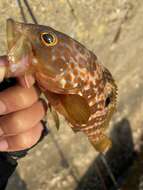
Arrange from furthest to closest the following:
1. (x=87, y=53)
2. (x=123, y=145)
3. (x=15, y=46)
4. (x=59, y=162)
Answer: (x=123, y=145)
(x=59, y=162)
(x=87, y=53)
(x=15, y=46)

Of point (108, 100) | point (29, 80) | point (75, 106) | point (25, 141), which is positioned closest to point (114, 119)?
point (108, 100)

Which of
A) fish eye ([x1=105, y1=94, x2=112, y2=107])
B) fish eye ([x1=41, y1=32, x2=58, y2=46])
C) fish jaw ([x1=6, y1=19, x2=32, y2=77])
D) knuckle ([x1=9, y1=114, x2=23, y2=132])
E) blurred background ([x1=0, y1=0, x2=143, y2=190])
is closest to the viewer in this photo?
fish jaw ([x1=6, y1=19, x2=32, y2=77])

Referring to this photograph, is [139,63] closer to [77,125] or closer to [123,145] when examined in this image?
[123,145]

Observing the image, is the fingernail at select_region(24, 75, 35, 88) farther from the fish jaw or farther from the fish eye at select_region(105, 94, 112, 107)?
the fish eye at select_region(105, 94, 112, 107)

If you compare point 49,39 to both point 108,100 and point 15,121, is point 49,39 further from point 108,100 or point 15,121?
point 108,100

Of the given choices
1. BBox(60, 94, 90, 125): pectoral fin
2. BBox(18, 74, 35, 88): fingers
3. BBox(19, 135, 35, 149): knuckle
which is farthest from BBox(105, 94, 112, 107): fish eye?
BBox(18, 74, 35, 88): fingers

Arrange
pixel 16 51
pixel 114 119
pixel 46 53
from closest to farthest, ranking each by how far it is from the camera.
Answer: pixel 16 51 < pixel 46 53 < pixel 114 119

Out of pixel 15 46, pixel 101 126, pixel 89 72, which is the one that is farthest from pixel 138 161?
pixel 15 46
